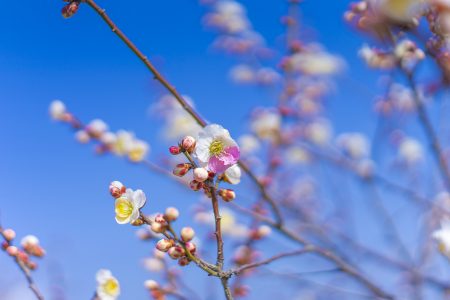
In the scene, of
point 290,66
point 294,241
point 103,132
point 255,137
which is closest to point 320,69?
point 255,137

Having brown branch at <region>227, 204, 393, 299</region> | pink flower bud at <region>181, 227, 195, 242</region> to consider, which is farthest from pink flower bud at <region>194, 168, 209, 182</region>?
brown branch at <region>227, 204, 393, 299</region>

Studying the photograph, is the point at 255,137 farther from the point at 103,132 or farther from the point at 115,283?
the point at 115,283

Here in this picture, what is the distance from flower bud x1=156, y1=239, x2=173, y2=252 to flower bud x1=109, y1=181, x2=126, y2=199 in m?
0.21

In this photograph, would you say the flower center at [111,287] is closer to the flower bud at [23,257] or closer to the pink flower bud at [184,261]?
the flower bud at [23,257]

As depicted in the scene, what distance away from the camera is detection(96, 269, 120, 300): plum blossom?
199 centimetres

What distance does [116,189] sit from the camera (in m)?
1.55

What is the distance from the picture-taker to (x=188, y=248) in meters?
→ 1.51

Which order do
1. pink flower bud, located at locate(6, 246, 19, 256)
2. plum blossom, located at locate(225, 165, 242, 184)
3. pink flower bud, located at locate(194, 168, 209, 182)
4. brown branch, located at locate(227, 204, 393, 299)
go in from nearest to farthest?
pink flower bud, located at locate(194, 168, 209, 182), plum blossom, located at locate(225, 165, 242, 184), pink flower bud, located at locate(6, 246, 19, 256), brown branch, located at locate(227, 204, 393, 299)

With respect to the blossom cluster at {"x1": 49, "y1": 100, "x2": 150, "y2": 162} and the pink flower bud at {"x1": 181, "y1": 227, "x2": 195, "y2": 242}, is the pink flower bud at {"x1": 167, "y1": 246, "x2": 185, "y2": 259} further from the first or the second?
the blossom cluster at {"x1": 49, "y1": 100, "x2": 150, "y2": 162}

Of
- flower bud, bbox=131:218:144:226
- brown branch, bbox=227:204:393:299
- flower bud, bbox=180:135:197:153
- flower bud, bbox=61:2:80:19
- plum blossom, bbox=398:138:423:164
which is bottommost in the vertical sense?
flower bud, bbox=131:218:144:226

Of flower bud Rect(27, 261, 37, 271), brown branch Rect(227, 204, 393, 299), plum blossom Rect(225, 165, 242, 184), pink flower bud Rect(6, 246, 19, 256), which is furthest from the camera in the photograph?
brown branch Rect(227, 204, 393, 299)

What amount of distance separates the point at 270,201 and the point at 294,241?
308mm

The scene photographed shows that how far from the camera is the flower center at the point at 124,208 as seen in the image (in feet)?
5.03

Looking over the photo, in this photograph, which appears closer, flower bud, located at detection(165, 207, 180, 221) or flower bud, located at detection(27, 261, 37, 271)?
flower bud, located at detection(165, 207, 180, 221)
